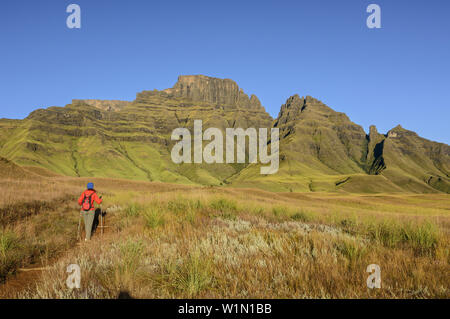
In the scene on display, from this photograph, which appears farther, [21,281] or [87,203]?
[87,203]

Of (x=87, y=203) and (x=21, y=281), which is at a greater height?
(x=87, y=203)

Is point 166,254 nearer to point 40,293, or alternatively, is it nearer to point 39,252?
→ point 40,293

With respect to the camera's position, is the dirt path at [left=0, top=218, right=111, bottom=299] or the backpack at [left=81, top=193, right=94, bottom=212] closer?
the dirt path at [left=0, top=218, right=111, bottom=299]

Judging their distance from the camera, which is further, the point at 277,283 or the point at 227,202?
the point at 227,202

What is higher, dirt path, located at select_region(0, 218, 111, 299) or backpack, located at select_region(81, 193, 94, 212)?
backpack, located at select_region(81, 193, 94, 212)

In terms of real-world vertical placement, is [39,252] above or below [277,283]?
below

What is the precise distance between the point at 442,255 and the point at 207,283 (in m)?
5.04

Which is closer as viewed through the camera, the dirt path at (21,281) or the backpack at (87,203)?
the dirt path at (21,281)

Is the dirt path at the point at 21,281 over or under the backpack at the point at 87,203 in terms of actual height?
under

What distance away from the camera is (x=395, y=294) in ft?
12.2
